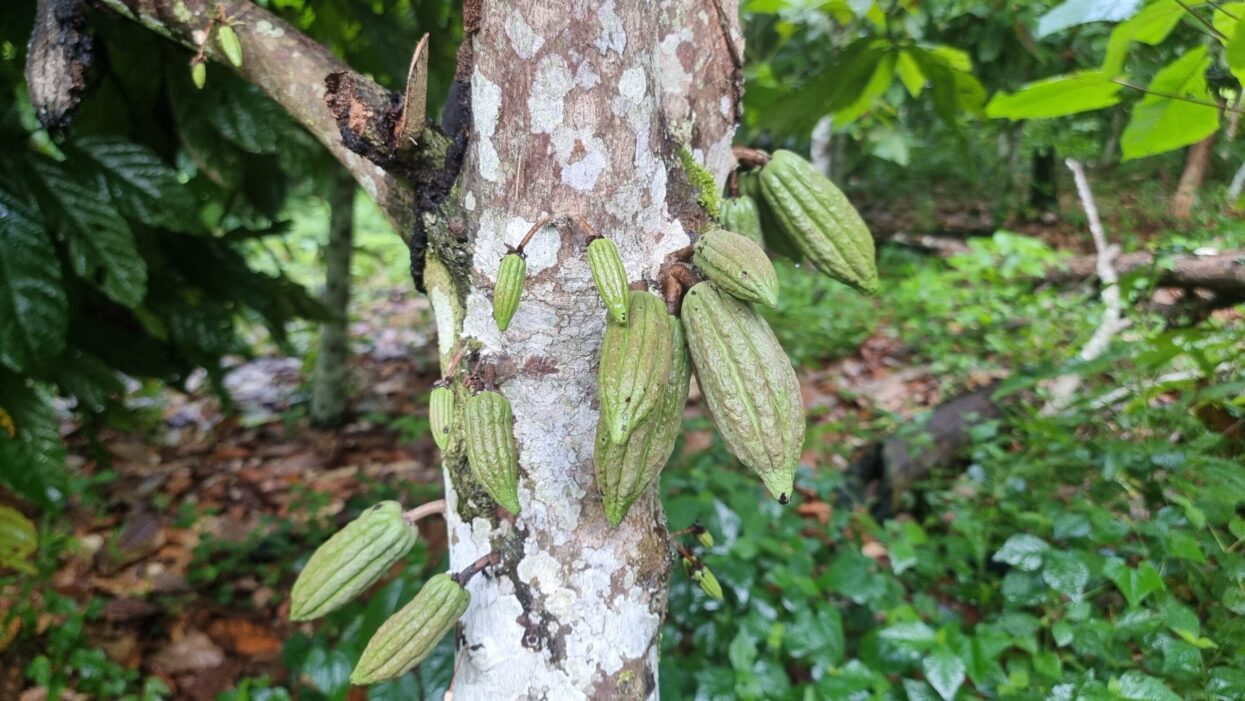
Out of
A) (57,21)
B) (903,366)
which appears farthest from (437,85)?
(903,366)

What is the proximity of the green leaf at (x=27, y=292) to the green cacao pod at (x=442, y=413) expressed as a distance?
87 cm

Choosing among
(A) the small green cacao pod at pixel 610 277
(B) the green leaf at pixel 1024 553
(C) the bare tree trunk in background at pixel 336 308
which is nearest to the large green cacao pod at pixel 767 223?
(A) the small green cacao pod at pixel 610 277

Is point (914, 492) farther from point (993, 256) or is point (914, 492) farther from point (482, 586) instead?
point (993, 256)

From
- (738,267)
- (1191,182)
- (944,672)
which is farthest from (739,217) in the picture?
(1191,182)

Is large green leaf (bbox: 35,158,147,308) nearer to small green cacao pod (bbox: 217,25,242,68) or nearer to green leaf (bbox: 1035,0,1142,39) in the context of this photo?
small green cacao pod (bbox: 217,25,242,68)

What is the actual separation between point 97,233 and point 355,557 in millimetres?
897

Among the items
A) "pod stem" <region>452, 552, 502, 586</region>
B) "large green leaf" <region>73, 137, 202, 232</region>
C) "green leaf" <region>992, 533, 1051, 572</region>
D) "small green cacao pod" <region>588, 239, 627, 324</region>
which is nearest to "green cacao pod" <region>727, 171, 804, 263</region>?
"small green cacao pod" <region>588, 239, 627, 324</region>

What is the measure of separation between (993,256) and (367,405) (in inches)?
152

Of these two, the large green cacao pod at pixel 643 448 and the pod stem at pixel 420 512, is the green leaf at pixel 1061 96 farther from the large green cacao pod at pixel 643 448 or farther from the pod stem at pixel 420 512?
the pod stem at pixel 420 512

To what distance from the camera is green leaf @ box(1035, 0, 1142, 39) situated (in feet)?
3.28

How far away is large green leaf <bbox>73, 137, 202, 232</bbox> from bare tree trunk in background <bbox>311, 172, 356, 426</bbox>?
148 centimetres

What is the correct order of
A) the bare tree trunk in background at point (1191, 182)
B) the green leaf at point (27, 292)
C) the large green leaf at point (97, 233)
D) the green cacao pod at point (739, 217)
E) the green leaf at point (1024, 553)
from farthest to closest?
the bare tree trunk in background at point (1191, 182), the green leaf at point (1024, 553), the large green leaf at point (97, 233), the green leaf at point (27, 292), the green cacao pod at point (739, 217)

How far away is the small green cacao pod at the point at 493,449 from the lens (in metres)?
0.93

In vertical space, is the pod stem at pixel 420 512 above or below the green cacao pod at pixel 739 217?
below
